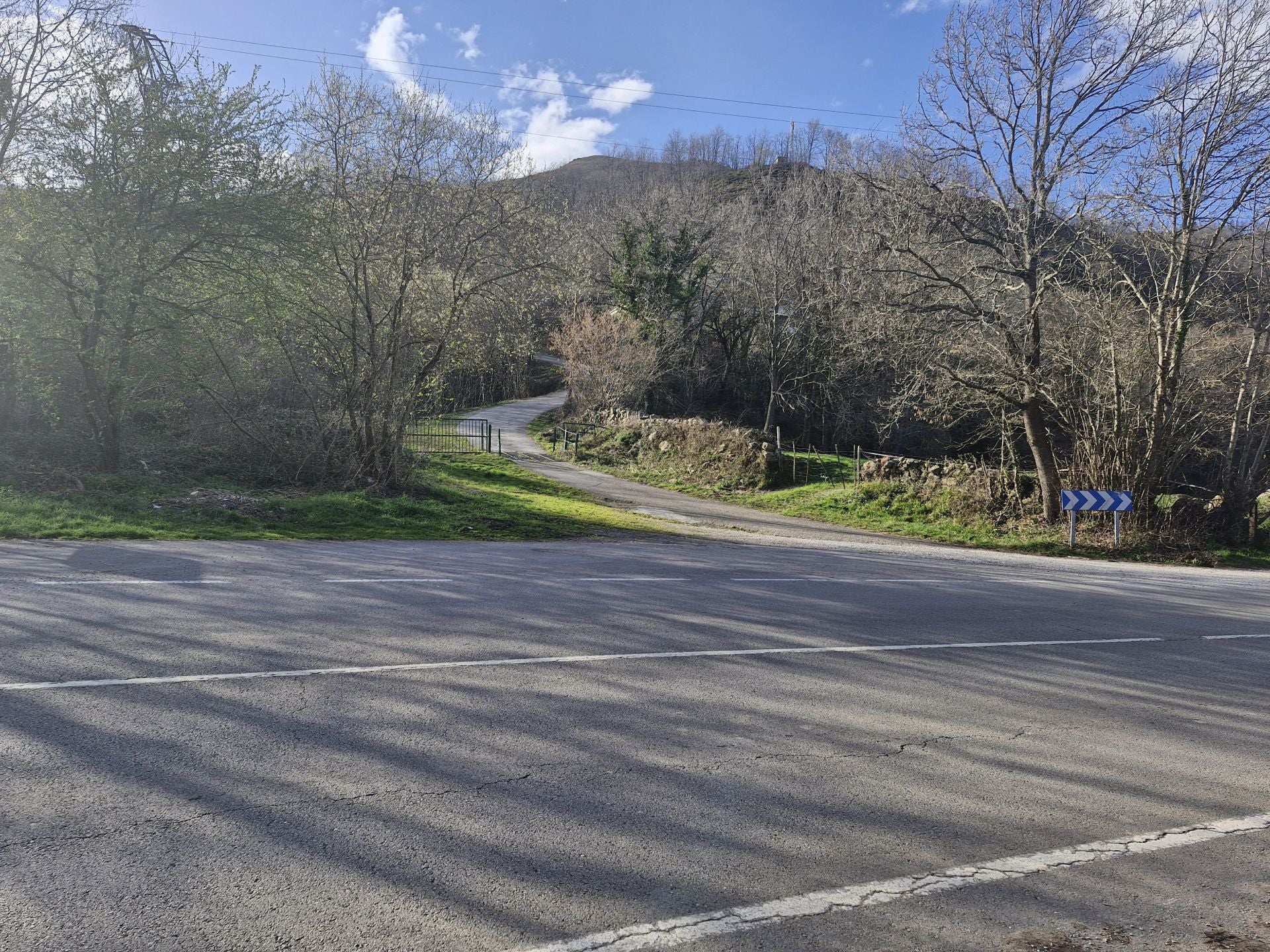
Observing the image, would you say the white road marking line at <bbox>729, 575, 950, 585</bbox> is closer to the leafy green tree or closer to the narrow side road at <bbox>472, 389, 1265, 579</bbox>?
the narrow side road at <bbox>472, 389, 1265, 579</bbox>

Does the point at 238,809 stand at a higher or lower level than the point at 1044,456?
lower

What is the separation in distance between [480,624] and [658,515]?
15888 mm

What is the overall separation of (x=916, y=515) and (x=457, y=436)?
19.3m

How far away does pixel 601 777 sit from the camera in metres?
4.66

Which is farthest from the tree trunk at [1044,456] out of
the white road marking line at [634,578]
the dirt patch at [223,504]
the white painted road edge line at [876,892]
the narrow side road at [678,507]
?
the white painted road edge line at [876,892]

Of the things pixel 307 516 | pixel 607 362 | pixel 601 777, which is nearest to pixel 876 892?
pixel 601 777

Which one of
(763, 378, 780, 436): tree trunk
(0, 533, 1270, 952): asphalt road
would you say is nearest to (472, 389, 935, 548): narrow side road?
(763, 378, 780, 436): tree trunk

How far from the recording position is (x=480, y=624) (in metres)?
7.95

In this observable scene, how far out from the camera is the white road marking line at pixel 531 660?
562cm

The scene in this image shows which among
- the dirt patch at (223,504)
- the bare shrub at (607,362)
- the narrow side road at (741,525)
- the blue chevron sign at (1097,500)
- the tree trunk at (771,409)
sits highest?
the bare shrub at (607,362)

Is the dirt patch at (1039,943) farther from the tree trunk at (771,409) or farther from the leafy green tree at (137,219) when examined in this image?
the tree trunk at (771,409)

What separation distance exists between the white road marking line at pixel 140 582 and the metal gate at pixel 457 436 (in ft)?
56.9

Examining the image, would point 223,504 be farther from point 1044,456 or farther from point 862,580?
point 1044,456

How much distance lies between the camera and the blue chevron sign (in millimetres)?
19875
